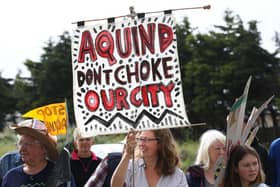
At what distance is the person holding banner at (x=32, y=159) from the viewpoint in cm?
495

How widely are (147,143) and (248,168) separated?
0.74m

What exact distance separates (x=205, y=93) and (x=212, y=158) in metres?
24.5

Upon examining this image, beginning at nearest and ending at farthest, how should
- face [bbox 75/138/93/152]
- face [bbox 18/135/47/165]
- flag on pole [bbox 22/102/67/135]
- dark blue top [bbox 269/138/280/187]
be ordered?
face [bbox 18/135/47/165] → dark blue top [bbox 269/138/280/187] → face [bbox 75/138/93/152] → flag on pole [bbox 22/102/67/135]

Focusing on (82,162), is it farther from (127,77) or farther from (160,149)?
(127,77)

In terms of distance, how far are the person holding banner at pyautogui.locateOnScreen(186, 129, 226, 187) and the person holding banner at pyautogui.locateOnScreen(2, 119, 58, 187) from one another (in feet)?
3.83

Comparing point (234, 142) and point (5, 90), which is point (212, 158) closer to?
point (234, 142)

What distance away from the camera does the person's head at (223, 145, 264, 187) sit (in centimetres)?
467

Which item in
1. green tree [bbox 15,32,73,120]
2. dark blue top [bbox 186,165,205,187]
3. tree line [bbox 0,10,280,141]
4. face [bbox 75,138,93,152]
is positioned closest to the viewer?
dark blue top [bbox 186,165,205,187]

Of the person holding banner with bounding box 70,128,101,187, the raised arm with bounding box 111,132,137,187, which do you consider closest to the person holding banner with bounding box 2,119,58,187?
the raised arm with bounding box 111,132,137,187

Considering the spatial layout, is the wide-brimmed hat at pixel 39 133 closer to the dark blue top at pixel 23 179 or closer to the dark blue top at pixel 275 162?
the dark blue top at pixel 23 179

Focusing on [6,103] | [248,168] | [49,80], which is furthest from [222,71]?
[248,168]

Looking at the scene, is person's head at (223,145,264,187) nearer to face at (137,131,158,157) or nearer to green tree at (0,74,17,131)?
face at (137,131,158,157)

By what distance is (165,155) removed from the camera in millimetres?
4973

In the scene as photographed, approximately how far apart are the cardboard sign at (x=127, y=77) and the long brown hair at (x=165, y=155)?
0.95 ft
